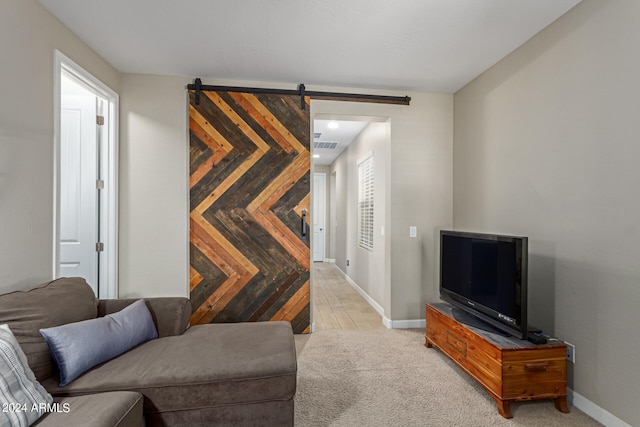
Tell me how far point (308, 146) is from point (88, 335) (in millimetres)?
2429

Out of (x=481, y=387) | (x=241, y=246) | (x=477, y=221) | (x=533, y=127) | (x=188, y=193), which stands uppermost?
A: (x=533, y=127)

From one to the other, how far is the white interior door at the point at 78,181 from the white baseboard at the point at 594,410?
3.97 meters

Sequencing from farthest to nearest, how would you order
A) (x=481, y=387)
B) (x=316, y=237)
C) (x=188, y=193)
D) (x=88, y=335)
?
1. (x=316, y=237)
2. (x=188, y=193)
3. (x=481, y=387)
4. (x=88, y=335)

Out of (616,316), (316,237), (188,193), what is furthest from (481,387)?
(316,237)

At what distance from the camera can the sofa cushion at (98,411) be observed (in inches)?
49.6

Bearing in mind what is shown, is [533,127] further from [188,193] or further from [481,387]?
[188,193]

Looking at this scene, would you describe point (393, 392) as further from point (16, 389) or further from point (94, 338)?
point (16, 389)

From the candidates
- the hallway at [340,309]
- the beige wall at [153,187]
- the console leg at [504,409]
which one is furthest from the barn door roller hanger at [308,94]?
the console leg at [504,409]

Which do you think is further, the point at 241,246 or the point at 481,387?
the point at 241,246

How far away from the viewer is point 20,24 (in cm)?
193

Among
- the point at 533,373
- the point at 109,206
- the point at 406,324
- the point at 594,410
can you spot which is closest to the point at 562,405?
the point at 594,410

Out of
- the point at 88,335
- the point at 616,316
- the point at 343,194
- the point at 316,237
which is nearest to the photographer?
the point at 88,335

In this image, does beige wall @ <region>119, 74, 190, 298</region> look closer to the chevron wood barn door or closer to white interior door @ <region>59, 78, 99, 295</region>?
the chevron wood barn door

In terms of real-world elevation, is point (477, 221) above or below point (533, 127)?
below
